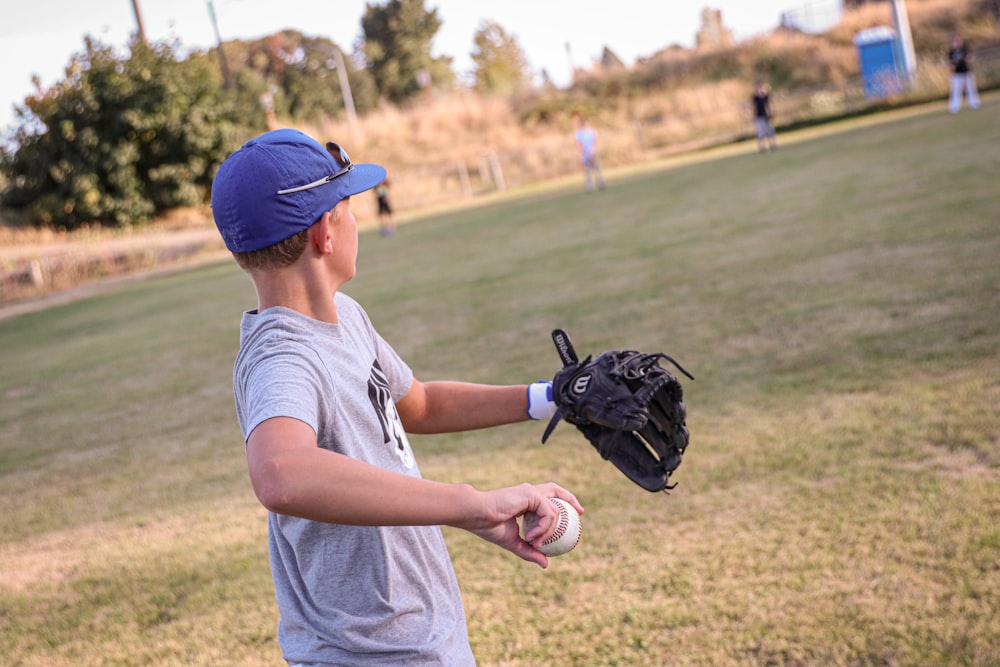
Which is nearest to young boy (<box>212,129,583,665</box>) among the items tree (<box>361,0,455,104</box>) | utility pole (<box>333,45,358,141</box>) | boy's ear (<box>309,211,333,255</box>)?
boy's ear (<box>309,211,333,255</box>)

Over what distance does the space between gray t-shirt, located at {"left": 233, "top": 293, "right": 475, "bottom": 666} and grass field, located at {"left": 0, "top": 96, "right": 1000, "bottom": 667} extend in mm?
1536

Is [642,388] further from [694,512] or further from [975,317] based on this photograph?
[975,317]

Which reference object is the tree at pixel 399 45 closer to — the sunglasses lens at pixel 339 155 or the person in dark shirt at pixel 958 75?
the person in dark shirt at pixel 958 75

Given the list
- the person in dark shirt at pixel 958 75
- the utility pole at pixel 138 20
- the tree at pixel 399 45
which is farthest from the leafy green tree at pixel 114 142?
the tree at pixel 399 45

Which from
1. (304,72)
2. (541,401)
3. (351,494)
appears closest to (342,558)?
(351,494)

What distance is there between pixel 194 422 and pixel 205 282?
13737 mm

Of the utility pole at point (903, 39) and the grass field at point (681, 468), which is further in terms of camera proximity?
the utility pole at point (903, 39)

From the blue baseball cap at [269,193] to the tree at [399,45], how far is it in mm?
73837

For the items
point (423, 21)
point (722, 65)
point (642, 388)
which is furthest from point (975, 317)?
point (423, 21)

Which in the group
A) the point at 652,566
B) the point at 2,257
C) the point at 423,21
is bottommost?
the point at 652,566

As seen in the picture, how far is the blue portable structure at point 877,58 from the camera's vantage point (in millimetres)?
33522

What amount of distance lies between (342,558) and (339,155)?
1053 mm

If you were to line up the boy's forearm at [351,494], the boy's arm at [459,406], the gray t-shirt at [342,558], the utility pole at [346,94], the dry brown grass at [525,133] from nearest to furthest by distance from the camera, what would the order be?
the boy's forearm at [351,494], the gray t-shirt at [342,558], the boy's arm at [459,406], the dry brown grass at [525,133], the utility pole at [346,94]

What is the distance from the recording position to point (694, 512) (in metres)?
4.60
